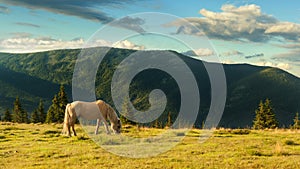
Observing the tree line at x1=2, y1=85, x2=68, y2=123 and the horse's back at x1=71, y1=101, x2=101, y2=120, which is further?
the tree line at x1=2, y1=85, x2=68, y2=123

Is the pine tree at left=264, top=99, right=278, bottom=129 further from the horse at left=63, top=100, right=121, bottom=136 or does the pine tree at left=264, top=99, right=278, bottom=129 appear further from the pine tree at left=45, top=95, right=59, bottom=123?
the horse at left=63, top=100, right=121, bottom=136

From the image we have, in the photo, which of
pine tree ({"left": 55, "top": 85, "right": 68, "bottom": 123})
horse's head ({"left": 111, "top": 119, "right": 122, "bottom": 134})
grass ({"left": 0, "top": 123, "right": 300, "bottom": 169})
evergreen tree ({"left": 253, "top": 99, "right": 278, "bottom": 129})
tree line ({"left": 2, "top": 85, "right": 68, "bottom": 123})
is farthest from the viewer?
evergreen tree ({"left": 253, "top": 99, "right": 278, "bottom": 129})

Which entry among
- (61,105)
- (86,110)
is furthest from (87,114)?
(61,105)

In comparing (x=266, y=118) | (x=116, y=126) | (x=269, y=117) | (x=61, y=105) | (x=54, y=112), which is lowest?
(x=266, y=118)

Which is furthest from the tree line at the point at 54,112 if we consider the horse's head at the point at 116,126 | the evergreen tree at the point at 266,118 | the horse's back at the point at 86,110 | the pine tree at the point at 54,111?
the horse's head at the point at 116,126

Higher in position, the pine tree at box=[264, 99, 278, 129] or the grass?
the grass

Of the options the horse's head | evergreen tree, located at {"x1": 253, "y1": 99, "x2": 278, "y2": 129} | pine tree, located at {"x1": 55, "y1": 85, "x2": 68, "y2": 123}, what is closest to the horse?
the horse's head

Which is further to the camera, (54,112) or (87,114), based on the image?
(54,112)

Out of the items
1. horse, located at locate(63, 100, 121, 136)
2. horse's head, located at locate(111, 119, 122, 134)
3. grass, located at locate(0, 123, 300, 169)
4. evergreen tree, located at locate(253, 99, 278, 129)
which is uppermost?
horse, located at locate(63, 100, 121, 136)

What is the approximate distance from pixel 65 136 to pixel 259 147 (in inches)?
484

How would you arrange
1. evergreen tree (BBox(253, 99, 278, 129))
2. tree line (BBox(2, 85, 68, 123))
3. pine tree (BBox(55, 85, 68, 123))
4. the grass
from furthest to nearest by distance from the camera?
evergreen tree (BBox(253, 99, 278, 129))
tree line (BBox(2, 85, 68, 123))
pine tree (BBox(55, 85, 68, 123))
the grass

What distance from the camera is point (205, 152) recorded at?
15.7m

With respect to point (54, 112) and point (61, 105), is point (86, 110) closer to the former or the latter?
point (61, 105)

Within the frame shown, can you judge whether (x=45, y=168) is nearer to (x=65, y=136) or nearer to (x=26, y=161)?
(x=26, y=161)
